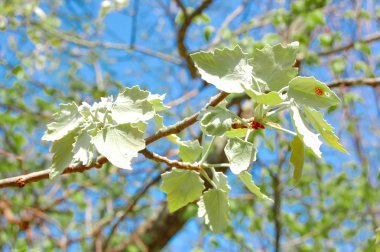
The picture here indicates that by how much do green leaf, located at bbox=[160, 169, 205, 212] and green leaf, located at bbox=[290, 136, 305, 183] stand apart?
16 cm

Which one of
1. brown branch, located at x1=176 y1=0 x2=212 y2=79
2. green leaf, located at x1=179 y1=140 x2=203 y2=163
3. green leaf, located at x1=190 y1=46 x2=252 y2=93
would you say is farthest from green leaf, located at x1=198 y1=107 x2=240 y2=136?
brown branch, located at x1=176 y1=0 x2=212 y2=79

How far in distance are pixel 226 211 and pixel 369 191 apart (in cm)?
271

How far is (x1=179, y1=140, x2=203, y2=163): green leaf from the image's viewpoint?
0.92 meters

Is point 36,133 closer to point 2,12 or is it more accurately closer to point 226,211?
point 2,12

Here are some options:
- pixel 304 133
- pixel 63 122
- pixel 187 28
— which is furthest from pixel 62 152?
pixel 187 28

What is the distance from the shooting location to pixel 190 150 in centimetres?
92

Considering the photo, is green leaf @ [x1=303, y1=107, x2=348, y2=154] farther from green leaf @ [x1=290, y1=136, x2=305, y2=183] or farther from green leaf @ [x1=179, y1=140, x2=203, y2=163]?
green leaf @ [x1=179, y1=140, x2=203, y2=163]

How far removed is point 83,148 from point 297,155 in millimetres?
327

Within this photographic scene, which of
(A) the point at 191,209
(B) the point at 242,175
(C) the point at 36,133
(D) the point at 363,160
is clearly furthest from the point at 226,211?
(C) the point at 36,133

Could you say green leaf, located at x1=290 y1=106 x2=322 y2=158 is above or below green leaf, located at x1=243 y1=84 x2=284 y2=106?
below

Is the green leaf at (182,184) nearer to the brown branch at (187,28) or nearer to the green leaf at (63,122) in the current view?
the green leaf at (63,122)

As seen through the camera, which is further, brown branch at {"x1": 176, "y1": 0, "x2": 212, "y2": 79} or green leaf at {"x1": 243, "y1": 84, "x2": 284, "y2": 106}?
brown branch at {"x1": 176, "y1": 0, "x2": 212, "y2": 79}

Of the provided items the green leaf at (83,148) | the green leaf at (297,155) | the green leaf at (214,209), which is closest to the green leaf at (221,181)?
the green leaf at (214,209)

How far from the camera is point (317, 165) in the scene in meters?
3.30
